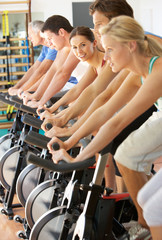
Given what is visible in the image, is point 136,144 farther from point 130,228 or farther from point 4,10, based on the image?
point 4,10

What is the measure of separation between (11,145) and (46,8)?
6.12m

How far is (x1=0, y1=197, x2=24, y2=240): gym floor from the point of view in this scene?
3.37 metres

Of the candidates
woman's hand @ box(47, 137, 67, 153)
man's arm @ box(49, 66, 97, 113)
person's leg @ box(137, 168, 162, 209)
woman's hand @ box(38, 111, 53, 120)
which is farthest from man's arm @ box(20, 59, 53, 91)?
person's leg @ box(137, 168, 162, 209)

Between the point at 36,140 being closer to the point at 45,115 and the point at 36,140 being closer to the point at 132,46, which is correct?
the point at 132,46

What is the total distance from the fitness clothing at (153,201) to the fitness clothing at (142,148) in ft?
1.09

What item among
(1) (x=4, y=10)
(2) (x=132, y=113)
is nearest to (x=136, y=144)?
(2) (x=132, y=113)

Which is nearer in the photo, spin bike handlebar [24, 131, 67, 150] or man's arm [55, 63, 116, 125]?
spin bike handlebar [24, 131, 67, 150]

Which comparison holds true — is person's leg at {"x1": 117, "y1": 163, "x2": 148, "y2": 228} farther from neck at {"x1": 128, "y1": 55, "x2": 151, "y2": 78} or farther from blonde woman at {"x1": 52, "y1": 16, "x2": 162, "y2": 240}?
neck at {"x1": 128, "y1": 55, "x2": 151, "y2": 78}

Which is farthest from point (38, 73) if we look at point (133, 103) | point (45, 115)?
point (133, 103)

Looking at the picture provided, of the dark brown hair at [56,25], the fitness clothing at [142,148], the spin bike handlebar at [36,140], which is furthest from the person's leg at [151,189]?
the dark brown hair at [56,25]

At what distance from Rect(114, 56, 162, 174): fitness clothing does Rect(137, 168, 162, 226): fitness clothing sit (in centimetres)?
33

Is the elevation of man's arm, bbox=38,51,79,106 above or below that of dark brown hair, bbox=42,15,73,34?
below

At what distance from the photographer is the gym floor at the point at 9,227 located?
11.1 feet

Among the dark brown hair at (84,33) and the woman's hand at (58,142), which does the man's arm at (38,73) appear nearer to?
the dark brown hair at (84,33)
